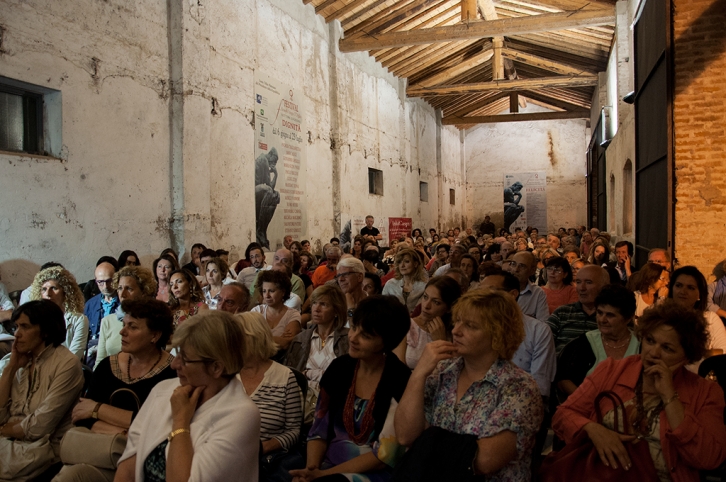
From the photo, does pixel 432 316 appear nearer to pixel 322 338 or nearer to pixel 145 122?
pixel 322 338

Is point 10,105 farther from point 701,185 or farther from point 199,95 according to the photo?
point 701,185

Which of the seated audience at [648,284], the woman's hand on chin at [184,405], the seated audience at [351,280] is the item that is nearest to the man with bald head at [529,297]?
the seated audience at [648,284]

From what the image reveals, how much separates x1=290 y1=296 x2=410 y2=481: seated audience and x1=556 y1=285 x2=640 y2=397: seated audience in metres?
1.21

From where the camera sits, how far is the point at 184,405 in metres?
2.21

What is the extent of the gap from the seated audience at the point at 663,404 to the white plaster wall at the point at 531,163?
2677 centimetres

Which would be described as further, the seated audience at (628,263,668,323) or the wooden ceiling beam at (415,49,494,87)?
the wooden ceiling beam at (415,49,494,87)

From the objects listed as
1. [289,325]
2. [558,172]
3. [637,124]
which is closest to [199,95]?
[289,325]

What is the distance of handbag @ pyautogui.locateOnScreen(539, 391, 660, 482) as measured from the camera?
248 cm

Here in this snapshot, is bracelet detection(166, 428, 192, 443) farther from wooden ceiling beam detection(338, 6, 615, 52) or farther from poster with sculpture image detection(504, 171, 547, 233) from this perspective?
poster with sculpture image detection(504, 171, 547, 233)

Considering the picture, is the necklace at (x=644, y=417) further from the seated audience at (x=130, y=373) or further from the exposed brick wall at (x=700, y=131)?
the exposed brick wall at (x=700, y=131)

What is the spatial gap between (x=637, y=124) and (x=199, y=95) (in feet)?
22.4

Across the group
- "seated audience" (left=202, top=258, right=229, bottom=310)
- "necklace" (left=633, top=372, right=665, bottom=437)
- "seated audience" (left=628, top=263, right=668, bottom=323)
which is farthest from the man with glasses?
"seated audience" (left=628, top=263, right=668, bottom=323)

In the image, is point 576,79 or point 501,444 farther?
point 576,79

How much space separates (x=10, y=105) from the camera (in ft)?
22.5
